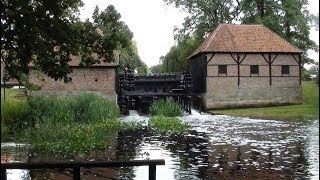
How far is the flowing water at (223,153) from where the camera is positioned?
839cm

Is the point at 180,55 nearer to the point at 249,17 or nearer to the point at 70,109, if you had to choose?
the point at 249,17

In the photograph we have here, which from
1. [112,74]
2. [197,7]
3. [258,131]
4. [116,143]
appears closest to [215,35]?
[197,7]

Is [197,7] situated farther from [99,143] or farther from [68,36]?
[68,36]

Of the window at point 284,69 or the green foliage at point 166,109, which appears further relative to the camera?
the window at point 284,69

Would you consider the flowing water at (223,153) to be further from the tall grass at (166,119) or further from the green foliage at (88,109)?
the green foliage at (88,109)

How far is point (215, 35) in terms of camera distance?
1253 inches

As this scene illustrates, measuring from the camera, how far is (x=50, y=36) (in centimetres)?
593

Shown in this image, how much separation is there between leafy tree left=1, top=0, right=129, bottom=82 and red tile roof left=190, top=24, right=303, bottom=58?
23.1 m

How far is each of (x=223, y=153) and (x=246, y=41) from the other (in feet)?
69.9

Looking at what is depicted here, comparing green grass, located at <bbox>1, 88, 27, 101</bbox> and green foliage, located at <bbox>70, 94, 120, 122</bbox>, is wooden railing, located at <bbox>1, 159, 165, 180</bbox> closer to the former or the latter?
green grass, located at <bbox>1, 88, 27, 101</bbox>

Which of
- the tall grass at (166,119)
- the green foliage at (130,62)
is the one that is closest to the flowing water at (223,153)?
the tall grass at (166,119)

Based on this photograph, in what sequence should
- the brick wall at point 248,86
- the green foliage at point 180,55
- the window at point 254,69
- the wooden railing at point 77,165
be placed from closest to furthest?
the wooden railing at point 77,165, the brick wall at point 248,86, the window at point 254,69, the green foliage at point 180,55

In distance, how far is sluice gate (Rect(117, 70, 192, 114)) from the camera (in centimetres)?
2839

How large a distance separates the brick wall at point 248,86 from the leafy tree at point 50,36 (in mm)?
23029
